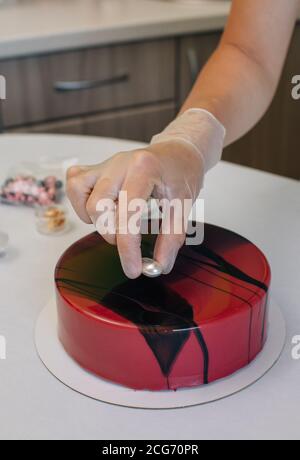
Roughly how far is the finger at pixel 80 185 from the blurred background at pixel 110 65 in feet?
3.03

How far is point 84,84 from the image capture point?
5.32ft

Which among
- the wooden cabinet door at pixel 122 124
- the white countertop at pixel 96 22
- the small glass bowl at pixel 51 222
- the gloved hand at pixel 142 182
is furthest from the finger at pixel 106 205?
the wooden cabinet door at pixel 122 124

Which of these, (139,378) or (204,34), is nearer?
(139,378)

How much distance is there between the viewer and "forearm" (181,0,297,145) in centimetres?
89

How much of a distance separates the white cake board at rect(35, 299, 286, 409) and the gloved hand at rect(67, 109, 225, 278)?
110 mm

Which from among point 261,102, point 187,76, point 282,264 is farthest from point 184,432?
point 187,76

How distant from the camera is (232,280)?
0.63m

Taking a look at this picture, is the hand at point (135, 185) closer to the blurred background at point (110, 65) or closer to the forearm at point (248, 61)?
the forearm at point (248, 61)

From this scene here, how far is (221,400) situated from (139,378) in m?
0.08

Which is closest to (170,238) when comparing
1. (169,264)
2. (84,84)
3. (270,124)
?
(169,264)

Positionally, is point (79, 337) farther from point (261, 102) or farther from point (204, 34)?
point (204, 34)

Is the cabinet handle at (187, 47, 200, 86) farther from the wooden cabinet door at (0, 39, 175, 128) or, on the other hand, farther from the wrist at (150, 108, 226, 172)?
the wrist at (150, 108, 226, 172)

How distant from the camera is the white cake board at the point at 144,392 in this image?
589 millimetres

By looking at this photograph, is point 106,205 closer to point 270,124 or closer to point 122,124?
point 122,124
